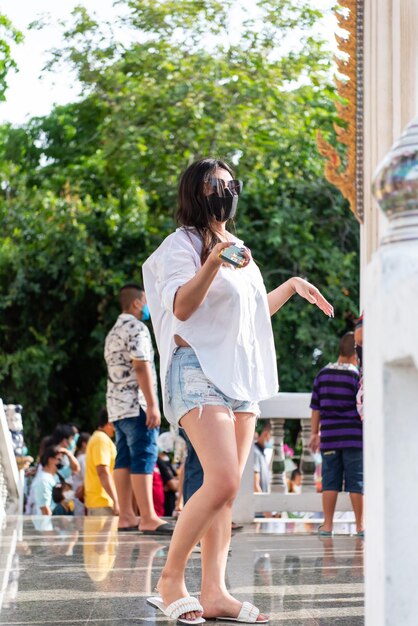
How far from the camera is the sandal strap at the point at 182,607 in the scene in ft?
13.9

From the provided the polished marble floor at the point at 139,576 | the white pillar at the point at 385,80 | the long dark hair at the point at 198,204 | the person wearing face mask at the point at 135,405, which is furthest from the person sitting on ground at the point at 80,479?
the long dark hair at the point at 198,204

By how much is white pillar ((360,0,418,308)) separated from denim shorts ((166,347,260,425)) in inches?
150

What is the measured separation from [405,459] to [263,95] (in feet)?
69.5

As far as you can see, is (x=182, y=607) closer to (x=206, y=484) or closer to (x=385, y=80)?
(x=206, y=484)

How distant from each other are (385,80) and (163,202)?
14049mm

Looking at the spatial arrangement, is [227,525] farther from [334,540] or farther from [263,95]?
[263,95]

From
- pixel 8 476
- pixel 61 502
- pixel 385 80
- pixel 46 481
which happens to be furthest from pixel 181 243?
pixel 61 502

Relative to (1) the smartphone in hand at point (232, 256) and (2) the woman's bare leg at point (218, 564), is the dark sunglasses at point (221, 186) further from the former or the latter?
(2) the woman's bare leg at point (218, 564)

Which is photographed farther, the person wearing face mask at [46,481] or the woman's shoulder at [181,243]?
the person wearing face mask at [46,481]

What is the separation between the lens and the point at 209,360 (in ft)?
14.3

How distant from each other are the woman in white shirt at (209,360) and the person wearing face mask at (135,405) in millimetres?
3799

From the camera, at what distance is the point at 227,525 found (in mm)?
4449

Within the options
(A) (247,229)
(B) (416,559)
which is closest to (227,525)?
(B) (416,559)

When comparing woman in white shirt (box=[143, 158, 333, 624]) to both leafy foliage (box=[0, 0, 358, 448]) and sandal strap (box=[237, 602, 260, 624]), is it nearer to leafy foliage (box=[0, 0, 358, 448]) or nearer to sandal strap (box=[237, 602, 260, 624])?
sandal strap (box=[237, 602, 260, 624])
